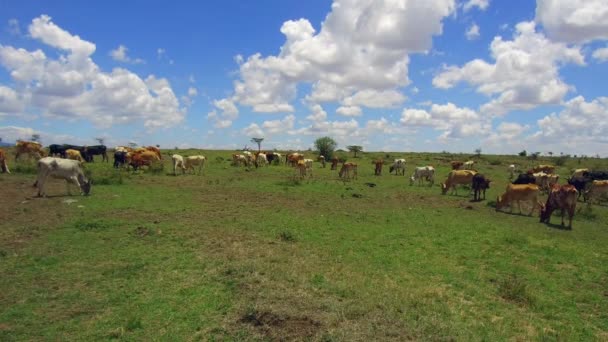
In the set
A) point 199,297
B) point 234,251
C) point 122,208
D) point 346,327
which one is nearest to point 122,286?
point 199,297

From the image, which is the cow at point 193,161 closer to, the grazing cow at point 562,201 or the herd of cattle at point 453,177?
the herd of cattle at point 453,177

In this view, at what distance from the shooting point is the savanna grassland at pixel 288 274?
23.0 ft

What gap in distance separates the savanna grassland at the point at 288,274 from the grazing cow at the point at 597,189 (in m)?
9.30

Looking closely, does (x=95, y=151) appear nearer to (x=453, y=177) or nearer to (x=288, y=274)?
(x=453, y=177)

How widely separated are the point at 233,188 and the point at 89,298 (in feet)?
54.6

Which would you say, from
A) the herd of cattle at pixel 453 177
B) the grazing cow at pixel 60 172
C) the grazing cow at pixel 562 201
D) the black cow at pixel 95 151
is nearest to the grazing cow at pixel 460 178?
the herd of cattle at pixel 453 177

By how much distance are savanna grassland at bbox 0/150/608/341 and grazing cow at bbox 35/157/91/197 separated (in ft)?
3.79

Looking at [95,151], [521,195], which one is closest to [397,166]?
[521,195]

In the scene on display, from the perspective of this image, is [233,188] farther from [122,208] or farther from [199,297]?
[199,297]

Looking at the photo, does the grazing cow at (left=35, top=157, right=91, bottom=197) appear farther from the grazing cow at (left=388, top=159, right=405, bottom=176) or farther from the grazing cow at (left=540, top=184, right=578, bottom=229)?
the grazing cow at (left=388, top=159, right=405, bottom=176)

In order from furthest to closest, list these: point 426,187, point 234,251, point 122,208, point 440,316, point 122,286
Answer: point 426,187, point 122,208, point 234,251, point 122,286, point 440,316

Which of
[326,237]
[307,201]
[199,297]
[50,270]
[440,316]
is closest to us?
Result: [440,316]

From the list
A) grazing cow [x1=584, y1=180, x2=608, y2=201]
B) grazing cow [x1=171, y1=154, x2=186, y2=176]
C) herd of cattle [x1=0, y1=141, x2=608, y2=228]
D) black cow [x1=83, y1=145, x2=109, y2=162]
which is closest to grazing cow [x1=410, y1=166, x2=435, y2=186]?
A: herd of cattle [x1=0, y1=141, x2=608, y2=228]

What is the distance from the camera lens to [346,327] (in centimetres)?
679
